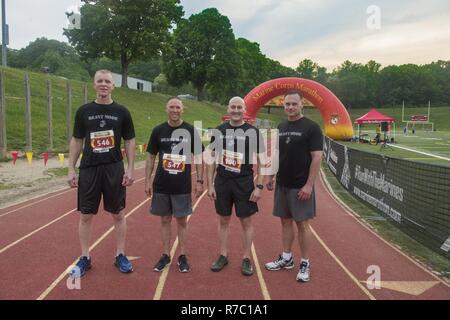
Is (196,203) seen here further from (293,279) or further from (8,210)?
(293,279)

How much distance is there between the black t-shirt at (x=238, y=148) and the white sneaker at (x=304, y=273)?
1.10 meters

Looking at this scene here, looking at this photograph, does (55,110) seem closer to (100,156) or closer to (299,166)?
(100,156)

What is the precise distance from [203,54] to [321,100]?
117 ft

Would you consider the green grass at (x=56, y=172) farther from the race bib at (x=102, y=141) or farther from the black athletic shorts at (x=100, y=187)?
the race bib at (x=102, y=141)

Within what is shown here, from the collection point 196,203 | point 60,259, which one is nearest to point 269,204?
point 196,203

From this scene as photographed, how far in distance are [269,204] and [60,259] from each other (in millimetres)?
4490

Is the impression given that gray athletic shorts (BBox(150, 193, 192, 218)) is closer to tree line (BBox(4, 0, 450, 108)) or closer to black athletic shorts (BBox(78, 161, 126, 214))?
black athletic shorts (BBox(78, 161, 126, 214))

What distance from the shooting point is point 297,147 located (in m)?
4.04

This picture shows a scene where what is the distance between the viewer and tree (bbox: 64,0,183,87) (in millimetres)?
36031

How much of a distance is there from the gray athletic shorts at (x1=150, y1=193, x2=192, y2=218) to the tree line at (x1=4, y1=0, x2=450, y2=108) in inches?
1373

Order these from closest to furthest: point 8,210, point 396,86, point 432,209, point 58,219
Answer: point 432,209 < point 58,219 < point 8,210 < point 396,86

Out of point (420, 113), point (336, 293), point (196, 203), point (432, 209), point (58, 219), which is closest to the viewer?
point (336, 293)

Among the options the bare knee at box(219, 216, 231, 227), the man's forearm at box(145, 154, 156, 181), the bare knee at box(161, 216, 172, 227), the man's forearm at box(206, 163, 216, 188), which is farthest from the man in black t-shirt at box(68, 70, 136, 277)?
the bare knee at box(219, 216, 231, 227)

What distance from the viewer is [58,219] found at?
644cm
